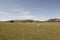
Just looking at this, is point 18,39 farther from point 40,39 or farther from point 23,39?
point 40,39

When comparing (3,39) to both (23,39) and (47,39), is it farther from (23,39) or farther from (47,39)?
(47,39)

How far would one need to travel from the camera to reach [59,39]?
15398 millimetres

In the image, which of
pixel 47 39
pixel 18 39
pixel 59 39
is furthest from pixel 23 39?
pixel 59 39

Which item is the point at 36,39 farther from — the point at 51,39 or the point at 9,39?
the point at 9,39

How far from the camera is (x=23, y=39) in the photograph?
49.2 feet

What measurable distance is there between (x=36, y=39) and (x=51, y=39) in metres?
1.84

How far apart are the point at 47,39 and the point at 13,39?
13.5 feet

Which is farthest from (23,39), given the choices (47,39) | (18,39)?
(47,39)

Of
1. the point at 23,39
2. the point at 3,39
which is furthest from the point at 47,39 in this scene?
the point at 3,39

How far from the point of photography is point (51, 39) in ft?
51.0

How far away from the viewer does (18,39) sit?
15.0 metres

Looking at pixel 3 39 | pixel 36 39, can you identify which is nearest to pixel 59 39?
pixel 36 39

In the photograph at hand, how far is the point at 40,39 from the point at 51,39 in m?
1.36

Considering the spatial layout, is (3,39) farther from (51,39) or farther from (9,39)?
(51,39)
